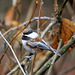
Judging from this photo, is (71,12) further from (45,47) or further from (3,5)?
(3,5)

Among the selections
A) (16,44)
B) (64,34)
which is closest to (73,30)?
(64,34)

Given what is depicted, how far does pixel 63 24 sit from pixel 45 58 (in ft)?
1.78

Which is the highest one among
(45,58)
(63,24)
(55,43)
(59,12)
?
(59,12)

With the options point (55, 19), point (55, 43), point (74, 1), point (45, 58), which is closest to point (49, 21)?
point (55, 19)

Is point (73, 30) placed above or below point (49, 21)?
below

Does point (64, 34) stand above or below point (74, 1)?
below

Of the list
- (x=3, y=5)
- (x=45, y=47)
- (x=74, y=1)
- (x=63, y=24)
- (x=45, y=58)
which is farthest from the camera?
(x=3, y=5)

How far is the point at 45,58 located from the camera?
2.14 metres

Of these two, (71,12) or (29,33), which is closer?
(29,33)

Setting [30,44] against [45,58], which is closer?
[30,44]

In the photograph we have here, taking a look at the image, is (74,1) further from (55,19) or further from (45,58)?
(45,58)

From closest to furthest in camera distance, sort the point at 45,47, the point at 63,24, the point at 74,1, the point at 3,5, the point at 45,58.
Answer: the point at 45,47 < the point at 63,24 < the point at 74,1 < the point at 45,58 < the point at 3,5

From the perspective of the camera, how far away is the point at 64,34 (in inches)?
71.9

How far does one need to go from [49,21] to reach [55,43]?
0.82 feet
